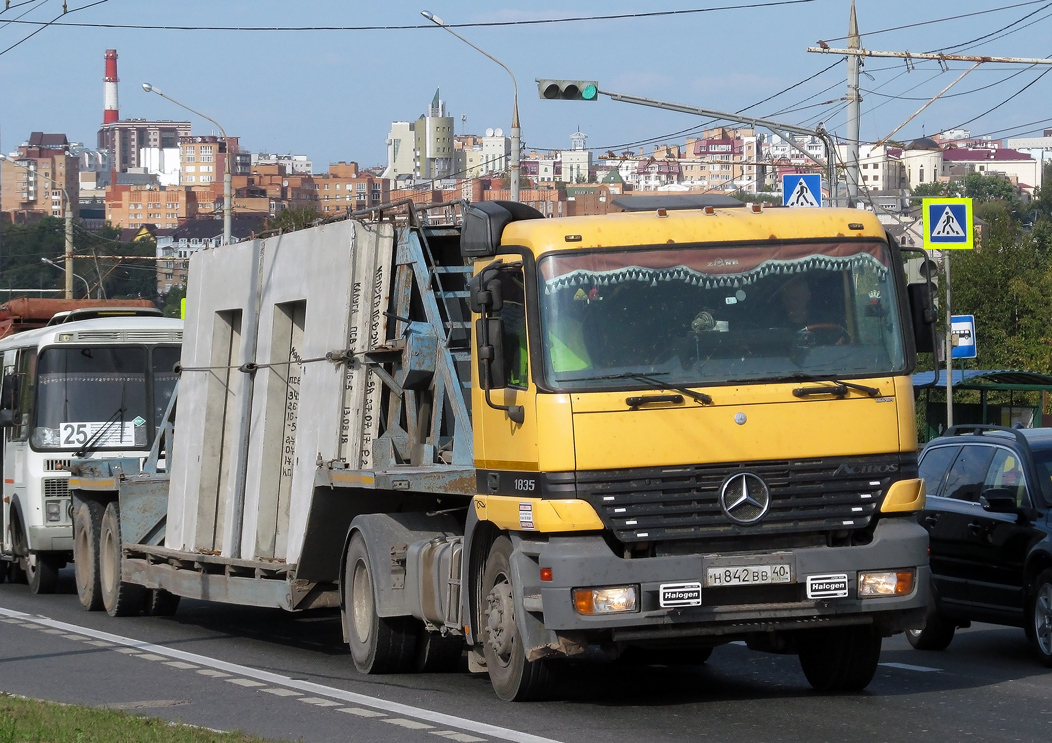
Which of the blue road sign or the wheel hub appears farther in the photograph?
the blue road sign

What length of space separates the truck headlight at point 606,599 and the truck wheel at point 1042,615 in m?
3.48

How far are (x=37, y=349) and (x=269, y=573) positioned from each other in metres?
7.01

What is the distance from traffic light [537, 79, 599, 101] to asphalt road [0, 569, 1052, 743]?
10557 mm

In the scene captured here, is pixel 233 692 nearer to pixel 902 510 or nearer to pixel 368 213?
pixel 368 213

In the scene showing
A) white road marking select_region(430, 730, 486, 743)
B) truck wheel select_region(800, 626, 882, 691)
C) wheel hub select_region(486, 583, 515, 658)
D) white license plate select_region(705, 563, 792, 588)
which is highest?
white license plate select_region(705, 563, 792, 588)

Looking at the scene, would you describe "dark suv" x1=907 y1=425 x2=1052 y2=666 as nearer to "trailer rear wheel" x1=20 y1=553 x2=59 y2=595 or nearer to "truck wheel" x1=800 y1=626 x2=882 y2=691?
"truck wheel" x1=800 y1=626 x2=882 y2=691

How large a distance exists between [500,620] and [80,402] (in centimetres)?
1032

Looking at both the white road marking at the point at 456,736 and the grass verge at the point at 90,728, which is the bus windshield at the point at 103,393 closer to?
the grass verge at the point at 90,728

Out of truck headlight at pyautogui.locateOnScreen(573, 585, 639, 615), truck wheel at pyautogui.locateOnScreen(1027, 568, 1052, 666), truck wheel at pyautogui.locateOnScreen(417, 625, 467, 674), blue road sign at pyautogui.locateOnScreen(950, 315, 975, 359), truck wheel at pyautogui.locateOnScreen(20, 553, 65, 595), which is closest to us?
truck headlight at pyautogui.locateOnScreen(573, 585, 639, 615)

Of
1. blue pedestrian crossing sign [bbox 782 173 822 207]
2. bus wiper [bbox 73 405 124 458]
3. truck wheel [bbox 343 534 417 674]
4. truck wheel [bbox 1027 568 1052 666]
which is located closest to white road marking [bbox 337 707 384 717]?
truck wheel [bbox 343 534 417 674]

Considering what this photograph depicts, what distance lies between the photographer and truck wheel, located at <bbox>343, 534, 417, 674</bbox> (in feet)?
35.3

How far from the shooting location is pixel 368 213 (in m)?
11.5

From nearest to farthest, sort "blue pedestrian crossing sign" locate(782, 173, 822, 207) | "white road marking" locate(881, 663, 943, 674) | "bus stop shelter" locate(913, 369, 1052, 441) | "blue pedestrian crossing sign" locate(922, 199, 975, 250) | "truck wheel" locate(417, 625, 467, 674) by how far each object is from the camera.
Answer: "white road marking" locate(881, 663, 943, 674) < "truck wheel" locate(417, 625, 467, 674) < "blue pedestrian crossing sign" locate(922, 199, 975, 250) < "blue pedestrian crossing sign" locate(782, 173, 822, 207) < "bus stop shelter" locate(913, 369, 1052, 441)

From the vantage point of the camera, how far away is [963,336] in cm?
2391
